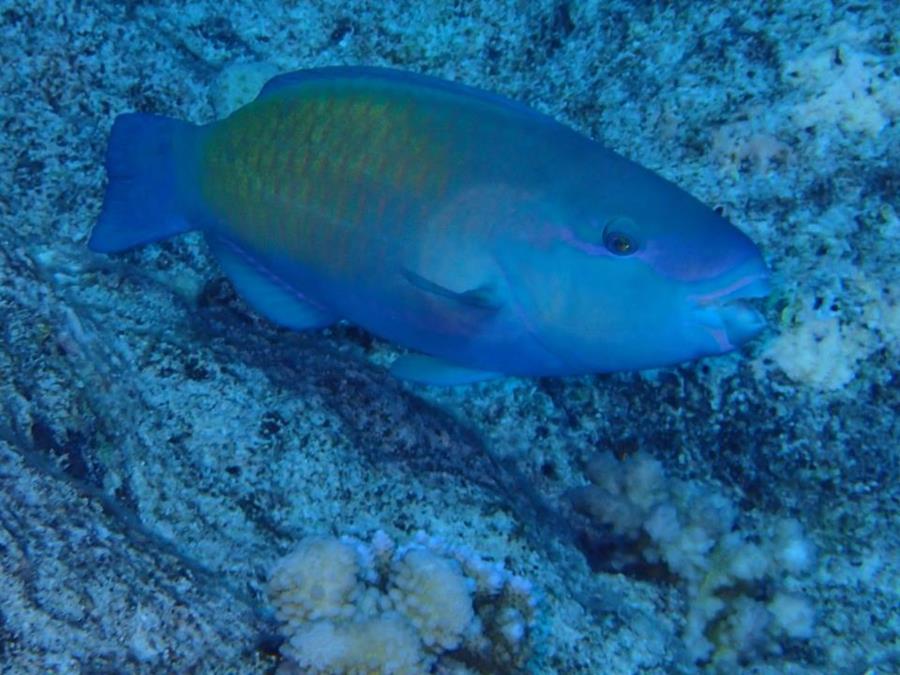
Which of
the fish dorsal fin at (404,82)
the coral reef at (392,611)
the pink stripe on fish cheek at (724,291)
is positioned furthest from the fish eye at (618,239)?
the coral reef at (392,611)

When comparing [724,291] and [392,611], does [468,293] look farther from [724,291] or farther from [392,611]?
[392,611]

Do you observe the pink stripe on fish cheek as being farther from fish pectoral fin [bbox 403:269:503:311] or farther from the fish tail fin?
the fish tail fin

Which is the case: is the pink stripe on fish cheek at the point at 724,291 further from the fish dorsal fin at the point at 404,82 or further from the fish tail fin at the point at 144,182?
the fish tail fin at the point at 144,182

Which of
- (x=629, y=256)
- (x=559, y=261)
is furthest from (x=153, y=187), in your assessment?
(x=629, y=256)

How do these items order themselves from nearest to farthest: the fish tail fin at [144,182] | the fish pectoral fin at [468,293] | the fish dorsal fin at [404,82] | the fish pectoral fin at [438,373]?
the fish pectoral fin at [468,293] → the fish dorsal fin at [404,82] → the fish pectoral fin at [438,373] → the fish tail fin at [144,182]

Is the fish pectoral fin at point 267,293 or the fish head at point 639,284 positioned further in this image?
the fish pectoral fin at point 267,293

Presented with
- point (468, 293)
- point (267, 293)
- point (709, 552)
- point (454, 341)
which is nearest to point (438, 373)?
point (454, 341)

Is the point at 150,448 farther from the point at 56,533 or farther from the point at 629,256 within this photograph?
the point at 629,256
